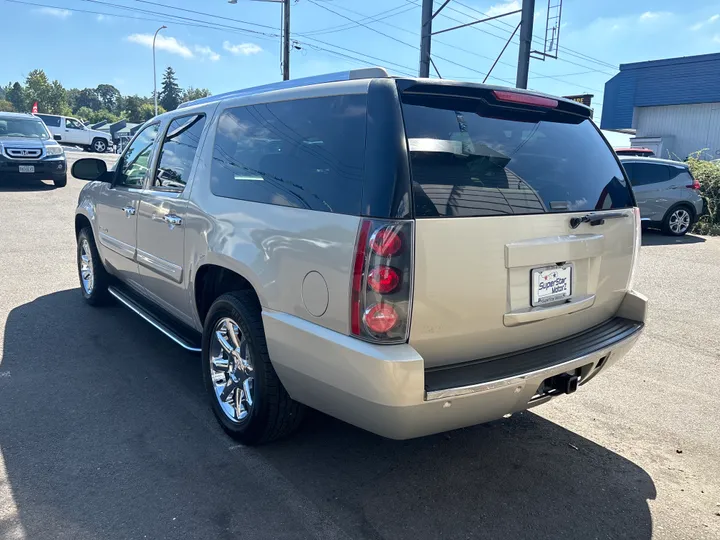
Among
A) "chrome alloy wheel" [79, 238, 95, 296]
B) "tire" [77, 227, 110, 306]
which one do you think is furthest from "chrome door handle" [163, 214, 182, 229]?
"chrome alloy wheel" [79, 238, 95, 296]

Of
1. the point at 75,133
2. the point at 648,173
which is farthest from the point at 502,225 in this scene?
the point at 75,133

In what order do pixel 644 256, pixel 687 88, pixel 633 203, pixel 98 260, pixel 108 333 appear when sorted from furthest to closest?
pixel 687 88 < pixel 644 256 < pixel 98 260 < pixel 108 333 < pixel 633 203

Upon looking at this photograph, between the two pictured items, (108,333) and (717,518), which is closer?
(717,518)

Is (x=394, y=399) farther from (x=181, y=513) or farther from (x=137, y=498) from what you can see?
(x=137, y=498)

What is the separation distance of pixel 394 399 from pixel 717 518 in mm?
1727

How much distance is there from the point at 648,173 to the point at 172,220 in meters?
11.0

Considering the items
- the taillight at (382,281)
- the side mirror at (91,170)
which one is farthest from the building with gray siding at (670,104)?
the taillight at (382,281)

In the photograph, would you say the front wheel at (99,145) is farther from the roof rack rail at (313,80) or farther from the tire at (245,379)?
the tire at (245,379)

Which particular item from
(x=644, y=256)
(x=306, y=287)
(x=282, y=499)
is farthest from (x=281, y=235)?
(x=644, y=256)

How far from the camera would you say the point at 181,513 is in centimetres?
264

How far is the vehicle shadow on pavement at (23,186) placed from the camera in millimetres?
14920

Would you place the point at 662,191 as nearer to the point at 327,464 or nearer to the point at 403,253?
the point at 327,464

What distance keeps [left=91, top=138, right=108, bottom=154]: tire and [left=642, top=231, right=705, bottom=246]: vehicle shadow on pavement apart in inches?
1188

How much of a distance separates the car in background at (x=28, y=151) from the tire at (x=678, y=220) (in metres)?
14.4
